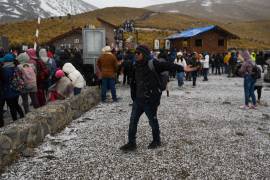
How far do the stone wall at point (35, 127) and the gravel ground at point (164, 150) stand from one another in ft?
0.55

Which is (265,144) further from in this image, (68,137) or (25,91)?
(25,91)

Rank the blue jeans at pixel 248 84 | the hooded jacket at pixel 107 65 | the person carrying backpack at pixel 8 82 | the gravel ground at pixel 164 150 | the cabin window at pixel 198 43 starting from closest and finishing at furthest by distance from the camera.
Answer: the gravel ground at pixel 164 150 < the person carrying backpack at pixel 8 82 < the blue jeans at pixel 248 84 < the hooded jacket at pixel 107 65 < the cabin window at pixel 198 43

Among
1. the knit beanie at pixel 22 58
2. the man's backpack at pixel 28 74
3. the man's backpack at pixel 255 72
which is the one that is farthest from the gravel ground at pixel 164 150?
the knit beanie at pixel 22 58

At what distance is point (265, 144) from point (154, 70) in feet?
9.26

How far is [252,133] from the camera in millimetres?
8305

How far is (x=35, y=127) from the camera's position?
714 centimetres

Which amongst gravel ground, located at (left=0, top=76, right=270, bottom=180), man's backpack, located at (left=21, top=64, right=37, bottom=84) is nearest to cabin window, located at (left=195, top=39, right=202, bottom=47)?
gravel ground, located at (left=0, top=76, right=270, bottom=180)

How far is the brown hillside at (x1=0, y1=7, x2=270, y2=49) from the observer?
59.3 meters

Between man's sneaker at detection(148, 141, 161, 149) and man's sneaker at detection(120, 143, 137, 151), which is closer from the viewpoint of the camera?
man's sneaker at detection(120, 143, 137, 151)

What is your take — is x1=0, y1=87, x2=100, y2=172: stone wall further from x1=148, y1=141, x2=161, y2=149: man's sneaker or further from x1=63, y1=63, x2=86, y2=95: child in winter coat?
x1=148, y1=141, x2=161, y2=149: man's sneaker

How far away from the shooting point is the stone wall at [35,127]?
6.11 metres

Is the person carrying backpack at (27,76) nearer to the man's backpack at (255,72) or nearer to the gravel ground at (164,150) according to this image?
the gravel ground at (164,150)

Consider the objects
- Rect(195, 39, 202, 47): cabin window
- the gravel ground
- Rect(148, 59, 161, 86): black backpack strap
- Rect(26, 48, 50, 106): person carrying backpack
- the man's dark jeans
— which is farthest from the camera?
Rect(195, 39, 202, 47): cabin window

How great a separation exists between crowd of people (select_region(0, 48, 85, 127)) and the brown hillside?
35.0m
